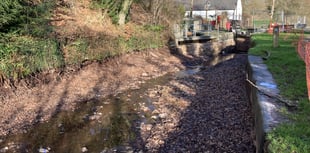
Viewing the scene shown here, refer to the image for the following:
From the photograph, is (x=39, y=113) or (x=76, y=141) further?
(x=39, y=113)

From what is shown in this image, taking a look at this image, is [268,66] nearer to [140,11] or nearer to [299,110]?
[299,110]

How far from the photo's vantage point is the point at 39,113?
9883mm

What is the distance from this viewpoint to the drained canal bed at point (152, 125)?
290 inches

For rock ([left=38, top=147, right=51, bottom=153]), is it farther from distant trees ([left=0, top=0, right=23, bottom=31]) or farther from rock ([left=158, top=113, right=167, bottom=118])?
distant trees ([left=0, top=0, right=23, bottom=31])

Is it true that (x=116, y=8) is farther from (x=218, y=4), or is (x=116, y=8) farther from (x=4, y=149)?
(x=218, y=4)

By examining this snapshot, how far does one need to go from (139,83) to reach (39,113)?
5.98 meters

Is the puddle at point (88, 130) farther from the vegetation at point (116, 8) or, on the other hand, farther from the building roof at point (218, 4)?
the building roof at point (218, 4)

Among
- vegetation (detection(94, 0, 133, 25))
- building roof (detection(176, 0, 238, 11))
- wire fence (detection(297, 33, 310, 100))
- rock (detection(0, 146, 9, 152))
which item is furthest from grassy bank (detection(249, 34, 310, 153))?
building roof (detection(176, 0, 238, 11))

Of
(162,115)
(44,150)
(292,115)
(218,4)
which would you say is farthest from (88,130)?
(218,4)

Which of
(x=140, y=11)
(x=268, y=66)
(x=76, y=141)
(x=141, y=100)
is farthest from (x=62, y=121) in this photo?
(x=140, y=11)

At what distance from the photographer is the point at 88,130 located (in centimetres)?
866

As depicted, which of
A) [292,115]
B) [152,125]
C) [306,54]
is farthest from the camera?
[152,125]

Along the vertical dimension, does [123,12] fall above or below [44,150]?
above

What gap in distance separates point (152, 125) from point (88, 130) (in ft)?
5.92
